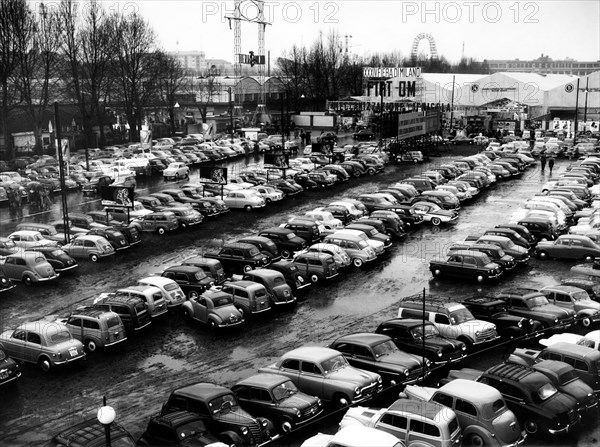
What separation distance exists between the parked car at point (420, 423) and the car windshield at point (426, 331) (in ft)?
16.0

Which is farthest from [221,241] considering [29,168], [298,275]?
[29,168]

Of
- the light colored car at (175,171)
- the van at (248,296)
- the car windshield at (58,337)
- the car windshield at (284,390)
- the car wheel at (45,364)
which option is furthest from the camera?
the light colored car at (175,171)

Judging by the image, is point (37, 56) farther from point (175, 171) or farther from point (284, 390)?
point (284, 390)

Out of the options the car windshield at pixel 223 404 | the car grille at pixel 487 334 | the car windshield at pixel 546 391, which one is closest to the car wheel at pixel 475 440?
the car windshield at pixel 546 391

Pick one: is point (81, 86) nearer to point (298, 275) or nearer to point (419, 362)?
point (298, 275)

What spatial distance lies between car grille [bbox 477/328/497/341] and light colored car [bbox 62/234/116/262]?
16.4m

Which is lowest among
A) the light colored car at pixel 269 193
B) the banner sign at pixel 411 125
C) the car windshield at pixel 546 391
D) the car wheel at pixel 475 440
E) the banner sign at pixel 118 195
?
the car wheel at pixel 475 440

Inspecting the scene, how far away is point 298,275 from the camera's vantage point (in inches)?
989

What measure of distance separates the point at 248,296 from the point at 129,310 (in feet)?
12.1

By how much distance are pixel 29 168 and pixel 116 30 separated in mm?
28160

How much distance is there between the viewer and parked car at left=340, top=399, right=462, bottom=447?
12961mm

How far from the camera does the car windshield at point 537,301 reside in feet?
69.5

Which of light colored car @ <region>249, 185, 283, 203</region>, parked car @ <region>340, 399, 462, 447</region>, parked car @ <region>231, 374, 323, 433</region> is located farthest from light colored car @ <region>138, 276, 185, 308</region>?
light colored car @ <region>249, 185, 283, 203</region>

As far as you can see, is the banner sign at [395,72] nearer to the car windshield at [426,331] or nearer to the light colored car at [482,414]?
the car windshield at [426,331]
